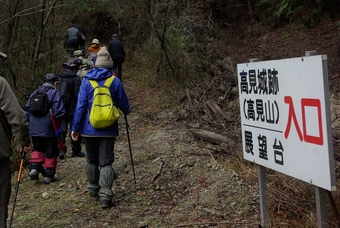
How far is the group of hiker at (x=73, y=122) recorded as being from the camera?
14.8ft

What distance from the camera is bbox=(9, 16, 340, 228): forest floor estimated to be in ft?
16.2

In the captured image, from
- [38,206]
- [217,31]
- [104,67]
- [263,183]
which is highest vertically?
[217,31]

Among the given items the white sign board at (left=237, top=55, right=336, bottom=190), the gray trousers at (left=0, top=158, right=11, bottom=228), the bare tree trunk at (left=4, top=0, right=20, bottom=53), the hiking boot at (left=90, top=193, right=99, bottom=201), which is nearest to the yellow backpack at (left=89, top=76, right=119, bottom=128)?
the hiking boot at (left=90, top=193, right=99, bottom=201)

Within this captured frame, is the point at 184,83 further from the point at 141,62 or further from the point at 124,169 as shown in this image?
the point at 124,169

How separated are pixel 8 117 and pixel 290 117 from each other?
2711mm

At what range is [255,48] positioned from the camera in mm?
16516

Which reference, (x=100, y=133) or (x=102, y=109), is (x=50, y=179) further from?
(x=102, y=109)

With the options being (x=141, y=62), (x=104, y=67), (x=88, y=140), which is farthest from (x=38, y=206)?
(x=141, y=62)

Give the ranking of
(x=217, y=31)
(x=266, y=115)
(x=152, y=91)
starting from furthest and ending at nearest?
(x=217, y=31), (x=152, y=91), (x=266, y=115)

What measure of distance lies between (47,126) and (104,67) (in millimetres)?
1761

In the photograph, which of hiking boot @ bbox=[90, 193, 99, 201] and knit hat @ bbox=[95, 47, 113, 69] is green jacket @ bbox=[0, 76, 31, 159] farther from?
hiking boot @ bbox=[90, 193, 99, 201]

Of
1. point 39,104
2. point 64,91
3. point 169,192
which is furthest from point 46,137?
point 169,192

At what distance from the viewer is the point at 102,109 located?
5555 millimetres

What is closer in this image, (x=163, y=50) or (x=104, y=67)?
(x=104, y=67)
